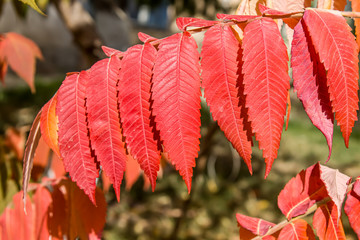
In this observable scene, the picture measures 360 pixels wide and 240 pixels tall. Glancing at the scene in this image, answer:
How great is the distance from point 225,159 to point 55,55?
5.02 m

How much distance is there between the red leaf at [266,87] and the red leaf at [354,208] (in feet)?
0.64

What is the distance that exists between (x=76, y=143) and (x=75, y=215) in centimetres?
29

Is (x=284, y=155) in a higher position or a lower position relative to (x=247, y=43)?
lower

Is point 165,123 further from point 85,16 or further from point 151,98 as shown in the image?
point 85,16

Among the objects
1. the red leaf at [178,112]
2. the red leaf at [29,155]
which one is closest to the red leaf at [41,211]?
the red leaf at [29,155]

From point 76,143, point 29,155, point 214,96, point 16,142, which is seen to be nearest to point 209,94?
point 214,96

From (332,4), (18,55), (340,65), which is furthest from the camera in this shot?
(18,55)

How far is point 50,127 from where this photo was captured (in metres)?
0.73

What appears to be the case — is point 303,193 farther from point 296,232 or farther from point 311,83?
point 311,83

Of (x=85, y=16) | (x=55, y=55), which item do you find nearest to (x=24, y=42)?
(x=85, y=16)

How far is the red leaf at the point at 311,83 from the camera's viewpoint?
1.99ft

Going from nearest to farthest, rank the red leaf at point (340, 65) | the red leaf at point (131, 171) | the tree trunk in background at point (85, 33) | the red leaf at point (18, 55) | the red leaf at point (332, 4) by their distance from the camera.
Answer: the red leaf at point (340, 65)
the red leaf at point (332, 4)
the red leaf at point (131, 171)
the red leaf at point (18, 55)
the tree trunk in background at point (85, 33)

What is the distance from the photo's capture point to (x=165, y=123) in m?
0.63

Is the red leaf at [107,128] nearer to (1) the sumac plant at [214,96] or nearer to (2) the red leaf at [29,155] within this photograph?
(1) the sumac plant at [214,96]
